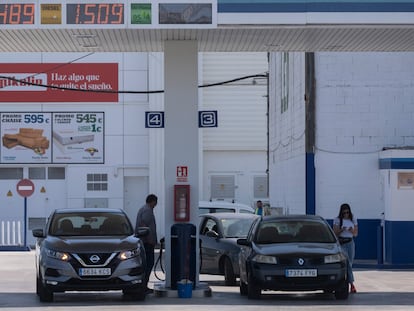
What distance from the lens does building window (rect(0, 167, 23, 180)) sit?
42062 millimetres

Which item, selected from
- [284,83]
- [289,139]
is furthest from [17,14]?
[284,83]

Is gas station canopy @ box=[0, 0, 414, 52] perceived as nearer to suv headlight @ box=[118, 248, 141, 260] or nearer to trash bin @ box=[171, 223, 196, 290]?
trash bin @ box=[171, 223, 196, 290]

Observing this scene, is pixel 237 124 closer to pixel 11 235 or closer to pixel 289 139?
pixel 11 235

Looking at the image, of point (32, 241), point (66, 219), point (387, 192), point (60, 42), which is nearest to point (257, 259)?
point (66, 219)

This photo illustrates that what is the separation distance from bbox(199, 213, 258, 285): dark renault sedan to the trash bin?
9.47ft

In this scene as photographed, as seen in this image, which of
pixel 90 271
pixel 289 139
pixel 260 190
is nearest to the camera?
pixel 90 271

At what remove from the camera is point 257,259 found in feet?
58.7

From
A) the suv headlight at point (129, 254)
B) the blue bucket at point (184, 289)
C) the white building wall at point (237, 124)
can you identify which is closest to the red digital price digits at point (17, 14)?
the suv headlight at point (129, 254)

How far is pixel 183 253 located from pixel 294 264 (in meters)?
2.04

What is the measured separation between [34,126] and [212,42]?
23.0 meters

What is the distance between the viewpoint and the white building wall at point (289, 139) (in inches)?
1148

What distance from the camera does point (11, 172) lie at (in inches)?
1660

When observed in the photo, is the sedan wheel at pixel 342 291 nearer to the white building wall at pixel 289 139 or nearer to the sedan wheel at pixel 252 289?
the sedan wheel at pixel 252 289

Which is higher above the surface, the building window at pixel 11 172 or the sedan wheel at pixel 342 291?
the building window at pixel 11 172
